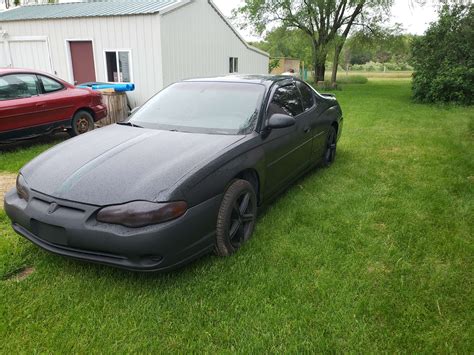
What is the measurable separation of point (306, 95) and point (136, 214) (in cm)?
321

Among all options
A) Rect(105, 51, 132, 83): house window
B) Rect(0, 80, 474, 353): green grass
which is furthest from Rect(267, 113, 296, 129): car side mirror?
Rect(105, 51, 132, 83): house window

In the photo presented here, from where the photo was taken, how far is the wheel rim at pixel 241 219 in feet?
10.5

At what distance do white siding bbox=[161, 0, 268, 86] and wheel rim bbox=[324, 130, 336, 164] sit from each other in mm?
6869

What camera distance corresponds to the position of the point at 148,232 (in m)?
2.48

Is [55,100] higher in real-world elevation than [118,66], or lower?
lower

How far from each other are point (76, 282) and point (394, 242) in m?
2.72

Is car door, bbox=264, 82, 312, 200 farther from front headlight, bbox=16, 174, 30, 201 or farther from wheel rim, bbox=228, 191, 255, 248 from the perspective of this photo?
front headlight, bbox=16, 174, 30, 201

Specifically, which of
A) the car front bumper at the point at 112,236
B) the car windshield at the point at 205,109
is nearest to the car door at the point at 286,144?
the car windshield at the point at 205,109

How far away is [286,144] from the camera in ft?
13.2

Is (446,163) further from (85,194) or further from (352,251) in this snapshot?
(85,194)

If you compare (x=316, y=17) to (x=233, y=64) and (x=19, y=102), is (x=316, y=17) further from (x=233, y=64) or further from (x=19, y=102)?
(x=19, y=102)

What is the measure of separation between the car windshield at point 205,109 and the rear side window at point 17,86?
11.7 ft

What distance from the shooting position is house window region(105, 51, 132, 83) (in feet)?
37.7

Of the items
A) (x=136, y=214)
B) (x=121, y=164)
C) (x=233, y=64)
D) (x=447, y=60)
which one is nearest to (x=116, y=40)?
(x=233, y=64)
